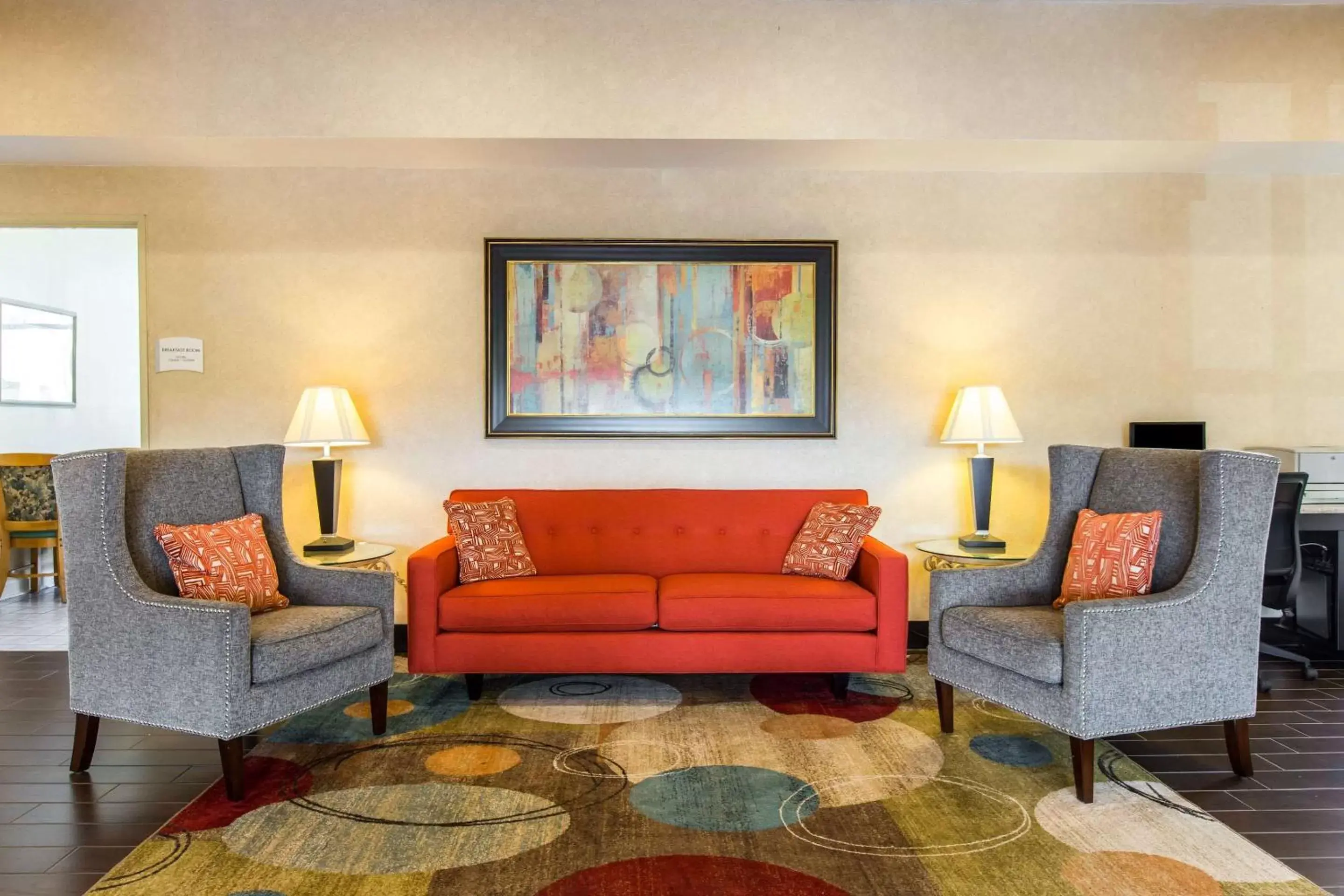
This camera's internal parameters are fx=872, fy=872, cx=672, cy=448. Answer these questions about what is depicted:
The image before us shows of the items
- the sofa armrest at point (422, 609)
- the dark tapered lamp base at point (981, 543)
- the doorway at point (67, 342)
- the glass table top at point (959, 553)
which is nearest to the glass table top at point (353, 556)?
the sofa armrest at point (422, 609)

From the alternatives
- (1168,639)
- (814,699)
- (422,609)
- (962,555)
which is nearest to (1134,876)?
(1168,639)

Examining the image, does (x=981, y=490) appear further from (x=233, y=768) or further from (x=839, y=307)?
(x=233, y=768)

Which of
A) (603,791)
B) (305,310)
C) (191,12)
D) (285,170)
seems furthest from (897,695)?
(191,12)

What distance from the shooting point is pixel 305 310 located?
456 cm

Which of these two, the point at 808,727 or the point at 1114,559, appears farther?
the point at 808,727

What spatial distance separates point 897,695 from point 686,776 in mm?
1345

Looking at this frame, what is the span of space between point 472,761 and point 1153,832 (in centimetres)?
212

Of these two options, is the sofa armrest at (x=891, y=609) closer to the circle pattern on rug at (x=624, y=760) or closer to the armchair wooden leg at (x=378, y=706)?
the circle pattern on rug at (x=624, y=760)

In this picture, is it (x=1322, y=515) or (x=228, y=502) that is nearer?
(x=228, y=502)

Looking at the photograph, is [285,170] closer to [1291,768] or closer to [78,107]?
[78,107]

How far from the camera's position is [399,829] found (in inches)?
97.7

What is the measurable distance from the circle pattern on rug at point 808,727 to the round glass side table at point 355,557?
63.9 inches

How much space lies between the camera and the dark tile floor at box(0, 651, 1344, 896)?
7.70 feet

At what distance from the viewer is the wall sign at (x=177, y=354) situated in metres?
4.54
